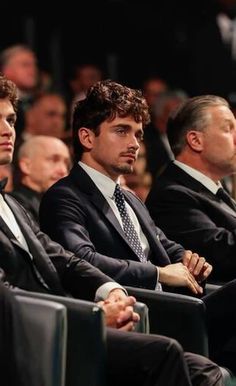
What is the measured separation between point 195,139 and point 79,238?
109 centimetres

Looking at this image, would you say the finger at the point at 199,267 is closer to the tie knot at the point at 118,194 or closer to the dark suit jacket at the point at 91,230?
the dark suit jacket at the point at 91,230

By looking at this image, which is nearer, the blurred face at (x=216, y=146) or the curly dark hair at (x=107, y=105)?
the curly dark hair at (x=107, y=105)

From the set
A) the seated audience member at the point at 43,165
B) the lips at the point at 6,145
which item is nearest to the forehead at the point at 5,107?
the lips at the point at 6,145

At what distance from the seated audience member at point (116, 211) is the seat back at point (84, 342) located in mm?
617

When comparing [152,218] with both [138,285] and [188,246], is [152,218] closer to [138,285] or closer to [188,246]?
[188,246]

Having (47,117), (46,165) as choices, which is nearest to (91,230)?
(46,165)

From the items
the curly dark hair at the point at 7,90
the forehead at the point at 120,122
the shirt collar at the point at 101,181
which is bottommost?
the shirt collar at the point at 101,181

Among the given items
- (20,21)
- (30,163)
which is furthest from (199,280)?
(20,21)

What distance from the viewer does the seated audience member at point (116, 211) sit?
14.4ft

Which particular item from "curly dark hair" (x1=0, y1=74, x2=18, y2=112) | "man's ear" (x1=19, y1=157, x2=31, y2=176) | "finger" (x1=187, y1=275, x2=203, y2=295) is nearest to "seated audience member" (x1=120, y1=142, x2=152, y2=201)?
"man's ear" (x1=19, y1=157, x2=31, y2=176)

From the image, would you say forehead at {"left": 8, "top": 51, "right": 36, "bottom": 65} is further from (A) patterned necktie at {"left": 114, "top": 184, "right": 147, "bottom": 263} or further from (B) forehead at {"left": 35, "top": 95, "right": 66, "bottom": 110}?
(A) patterned necktie at {"left": 114, "top": 184, "right": 147, "bottom": 263}

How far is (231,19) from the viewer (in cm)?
904

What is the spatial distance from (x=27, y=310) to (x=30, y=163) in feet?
9.27

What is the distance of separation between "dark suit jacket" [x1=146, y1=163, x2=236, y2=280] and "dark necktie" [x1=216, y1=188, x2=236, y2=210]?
0.04 m
